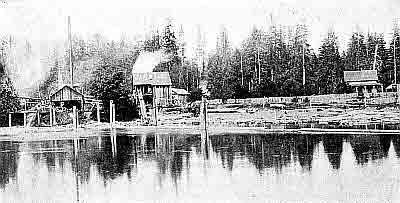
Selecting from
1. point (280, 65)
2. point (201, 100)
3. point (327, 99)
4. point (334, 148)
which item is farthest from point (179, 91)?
point (334, 148)

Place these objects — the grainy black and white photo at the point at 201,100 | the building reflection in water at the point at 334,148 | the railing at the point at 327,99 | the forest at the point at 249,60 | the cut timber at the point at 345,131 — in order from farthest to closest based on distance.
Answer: the forest at the point at 249,60
the railing at the point at 327,99
the cut timber at the point at 345,131
the building reflection in water at the point at 334,148
the grainy black and white photo at the point at 201,100

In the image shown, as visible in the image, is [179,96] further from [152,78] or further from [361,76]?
[361,76]

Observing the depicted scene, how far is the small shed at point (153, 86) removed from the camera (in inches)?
286

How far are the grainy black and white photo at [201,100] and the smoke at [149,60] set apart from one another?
0.02 meters

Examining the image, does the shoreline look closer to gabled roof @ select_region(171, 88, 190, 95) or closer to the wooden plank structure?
the wooden plank structure

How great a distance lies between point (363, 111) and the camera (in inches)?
255

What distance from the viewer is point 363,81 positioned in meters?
6.26

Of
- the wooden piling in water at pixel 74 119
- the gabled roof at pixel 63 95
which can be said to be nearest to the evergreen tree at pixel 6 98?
the gabled roof at pixel 63 95

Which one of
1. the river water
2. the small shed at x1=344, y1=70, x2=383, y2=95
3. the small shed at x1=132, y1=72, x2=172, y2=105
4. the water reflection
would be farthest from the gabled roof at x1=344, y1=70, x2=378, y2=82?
the small shed at x1=132, y1=72, x2=172, y2=105

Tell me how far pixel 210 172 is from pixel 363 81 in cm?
367

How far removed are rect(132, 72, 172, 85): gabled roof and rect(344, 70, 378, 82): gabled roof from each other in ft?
7.71

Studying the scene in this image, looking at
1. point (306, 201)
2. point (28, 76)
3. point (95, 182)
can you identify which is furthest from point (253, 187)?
point (28, 76)

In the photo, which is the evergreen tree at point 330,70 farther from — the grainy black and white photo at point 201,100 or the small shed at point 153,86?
the small shed at point 153,86

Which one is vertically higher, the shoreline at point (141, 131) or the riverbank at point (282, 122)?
the riverbank at point (282, 122)
